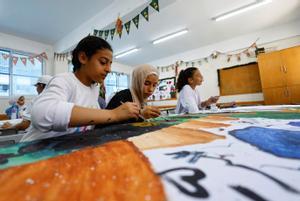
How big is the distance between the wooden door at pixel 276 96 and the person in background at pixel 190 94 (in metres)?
2.87

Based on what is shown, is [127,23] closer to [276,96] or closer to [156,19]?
[156,19]

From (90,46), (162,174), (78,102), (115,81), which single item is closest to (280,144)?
(162,174)

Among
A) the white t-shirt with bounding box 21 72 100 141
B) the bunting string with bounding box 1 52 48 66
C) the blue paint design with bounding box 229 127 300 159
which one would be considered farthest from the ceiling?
the blue paint design with bounding box 229 127 300 159

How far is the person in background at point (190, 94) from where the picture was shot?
6.24 feet

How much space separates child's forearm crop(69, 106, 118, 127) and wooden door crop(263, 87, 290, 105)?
479cm

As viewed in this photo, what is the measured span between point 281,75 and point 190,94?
3.51 metres

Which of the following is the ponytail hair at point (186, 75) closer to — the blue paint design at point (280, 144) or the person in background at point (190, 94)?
the person in background at point (190, 94)

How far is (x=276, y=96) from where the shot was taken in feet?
13.6

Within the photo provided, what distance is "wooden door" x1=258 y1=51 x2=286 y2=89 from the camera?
4.11m

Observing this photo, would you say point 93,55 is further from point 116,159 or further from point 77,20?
point 77,20

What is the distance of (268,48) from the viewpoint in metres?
4.73

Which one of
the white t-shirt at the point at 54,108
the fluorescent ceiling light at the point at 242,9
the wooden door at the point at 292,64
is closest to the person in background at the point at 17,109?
the white t-shirt at the point at 54,108

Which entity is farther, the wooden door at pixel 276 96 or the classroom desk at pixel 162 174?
the wooden door at pixel 276 96

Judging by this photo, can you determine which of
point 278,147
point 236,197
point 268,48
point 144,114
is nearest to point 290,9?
point 268,48
